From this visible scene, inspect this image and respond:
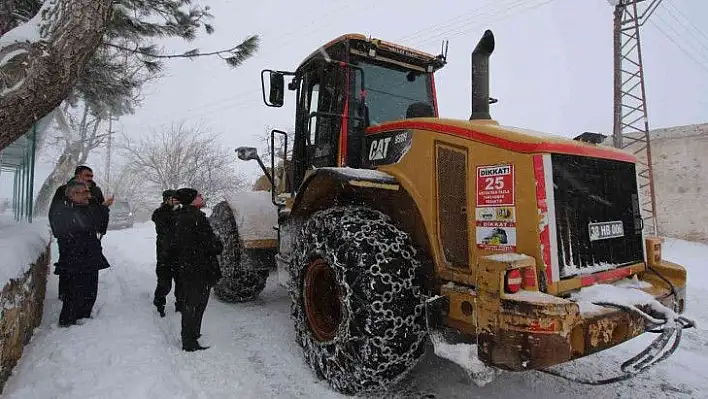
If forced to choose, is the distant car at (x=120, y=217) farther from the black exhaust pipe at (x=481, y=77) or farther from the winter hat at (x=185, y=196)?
the black exhaust pipe at (x=481, y=77)

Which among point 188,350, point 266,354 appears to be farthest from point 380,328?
point 188,350

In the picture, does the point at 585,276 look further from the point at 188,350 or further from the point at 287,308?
the point at 287,308

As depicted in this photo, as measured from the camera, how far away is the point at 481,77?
353cm

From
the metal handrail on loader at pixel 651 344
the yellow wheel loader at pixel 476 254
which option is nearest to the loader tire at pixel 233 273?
the yellow wheel loader at pixel 476 254

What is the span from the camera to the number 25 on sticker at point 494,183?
2.72m

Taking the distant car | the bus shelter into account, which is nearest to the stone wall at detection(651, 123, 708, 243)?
the bus shelter

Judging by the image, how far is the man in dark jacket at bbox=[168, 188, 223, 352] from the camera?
13.3 ft

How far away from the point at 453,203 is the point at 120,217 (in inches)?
844

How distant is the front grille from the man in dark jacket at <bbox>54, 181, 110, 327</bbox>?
14.6 ft

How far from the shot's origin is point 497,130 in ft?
9.35

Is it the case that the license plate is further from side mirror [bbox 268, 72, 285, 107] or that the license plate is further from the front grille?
side mirror [bbox 268, 72, 285, 107]

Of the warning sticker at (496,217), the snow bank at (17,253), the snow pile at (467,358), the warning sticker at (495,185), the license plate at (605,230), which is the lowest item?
the snow pile at (467,358)

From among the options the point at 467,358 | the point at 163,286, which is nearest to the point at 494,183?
the point at 467,358

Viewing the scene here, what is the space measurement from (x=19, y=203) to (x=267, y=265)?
237 inches
